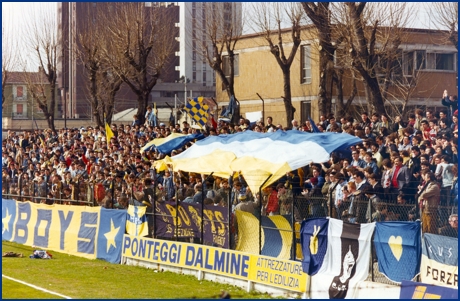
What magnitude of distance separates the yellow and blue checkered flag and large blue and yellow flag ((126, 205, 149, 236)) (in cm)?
870

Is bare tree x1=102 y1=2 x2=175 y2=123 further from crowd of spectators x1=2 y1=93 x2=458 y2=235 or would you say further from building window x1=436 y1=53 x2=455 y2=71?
building window x1=436 y1=53 x2=455 y2=71

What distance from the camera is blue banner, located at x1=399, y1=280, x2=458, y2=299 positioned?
1395 cm

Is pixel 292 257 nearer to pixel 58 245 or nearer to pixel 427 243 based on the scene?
pixel 427 243

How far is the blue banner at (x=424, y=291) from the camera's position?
45.8 feet

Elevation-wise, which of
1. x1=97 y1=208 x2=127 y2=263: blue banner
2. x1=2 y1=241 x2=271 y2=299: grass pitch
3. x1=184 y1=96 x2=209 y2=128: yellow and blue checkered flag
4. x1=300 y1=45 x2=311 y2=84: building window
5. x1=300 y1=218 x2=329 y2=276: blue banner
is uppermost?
x1=300 y1=45 x2=311 y2=84: building window

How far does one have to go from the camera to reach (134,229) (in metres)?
24.8

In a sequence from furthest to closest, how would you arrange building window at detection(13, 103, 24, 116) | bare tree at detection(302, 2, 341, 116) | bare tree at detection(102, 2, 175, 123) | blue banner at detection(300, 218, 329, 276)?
building window at detection(13, 103, 24, 116)
bare tree at detection(102, 2, 175, 123)
bare tree at detection(302, 2, 341, 116)
blue banner at detection(300, 218, 329, 276)

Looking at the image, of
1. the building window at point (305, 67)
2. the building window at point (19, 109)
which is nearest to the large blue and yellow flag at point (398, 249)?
the building window at point (305, 67)

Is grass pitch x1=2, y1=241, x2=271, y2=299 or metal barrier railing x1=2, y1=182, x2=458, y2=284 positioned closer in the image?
metal barrier railing x1=2, y1=182, x2=458, y2=284

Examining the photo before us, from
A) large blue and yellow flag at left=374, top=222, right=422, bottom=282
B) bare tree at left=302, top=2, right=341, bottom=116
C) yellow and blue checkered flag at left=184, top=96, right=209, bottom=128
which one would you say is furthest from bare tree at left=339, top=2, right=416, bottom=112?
large blue and yellow flag at left=374, top=222, right=422, bottom=282

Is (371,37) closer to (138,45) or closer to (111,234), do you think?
(111,234)

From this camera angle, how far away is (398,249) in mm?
15414

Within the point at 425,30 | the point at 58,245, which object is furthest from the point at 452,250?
the point at 425,30

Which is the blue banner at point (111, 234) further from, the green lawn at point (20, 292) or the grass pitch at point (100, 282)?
the green lawn at point (20, 292)
